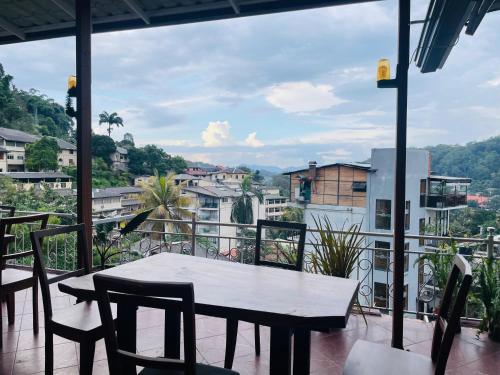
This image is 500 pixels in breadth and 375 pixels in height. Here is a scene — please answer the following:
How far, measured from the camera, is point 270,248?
13.6 feet

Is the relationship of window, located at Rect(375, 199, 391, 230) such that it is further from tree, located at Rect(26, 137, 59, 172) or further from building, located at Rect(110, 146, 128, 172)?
tree, located at Rect(26, 137, 59, 172)

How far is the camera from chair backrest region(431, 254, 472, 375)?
1378 mm

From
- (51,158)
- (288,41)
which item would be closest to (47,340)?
(51,158)

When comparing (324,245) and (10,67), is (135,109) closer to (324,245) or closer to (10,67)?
(10,67)

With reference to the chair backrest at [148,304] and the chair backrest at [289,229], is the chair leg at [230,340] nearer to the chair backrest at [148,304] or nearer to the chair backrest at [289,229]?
the chair backrest at [289,229]

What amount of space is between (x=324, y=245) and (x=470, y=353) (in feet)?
4.45

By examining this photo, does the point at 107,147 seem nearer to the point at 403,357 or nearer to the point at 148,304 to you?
the point at 148,304

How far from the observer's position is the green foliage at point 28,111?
266 inches

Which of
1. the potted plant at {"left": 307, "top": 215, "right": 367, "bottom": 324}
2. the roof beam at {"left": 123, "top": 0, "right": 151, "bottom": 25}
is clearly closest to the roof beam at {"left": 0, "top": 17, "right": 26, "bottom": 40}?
the roof beam at {"left": 123, "top": 0, "right": 151, "bottom": 25}

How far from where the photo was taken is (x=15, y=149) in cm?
652

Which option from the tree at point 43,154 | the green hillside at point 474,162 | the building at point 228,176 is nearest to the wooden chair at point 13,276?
the green hillside at point 474,162

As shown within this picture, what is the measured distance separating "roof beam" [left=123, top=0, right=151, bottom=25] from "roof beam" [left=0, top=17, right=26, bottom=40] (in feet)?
5.35

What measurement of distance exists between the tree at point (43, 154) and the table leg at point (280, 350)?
6.21 meters

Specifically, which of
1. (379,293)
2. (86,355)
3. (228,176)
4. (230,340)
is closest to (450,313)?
(230,340)
